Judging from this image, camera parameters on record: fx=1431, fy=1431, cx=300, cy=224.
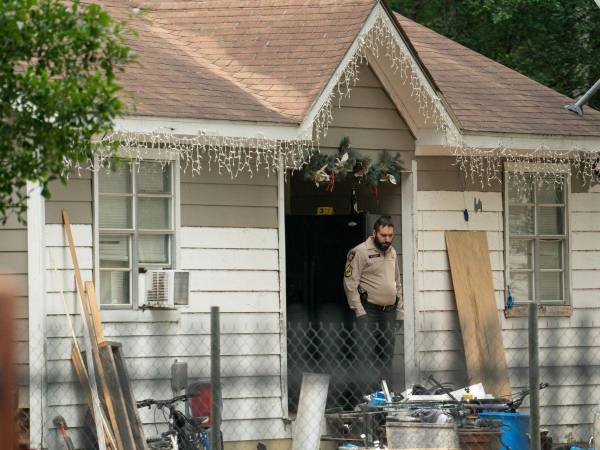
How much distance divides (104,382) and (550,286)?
5615mm

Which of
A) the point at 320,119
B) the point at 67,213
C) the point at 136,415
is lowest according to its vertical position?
the point at 136,415

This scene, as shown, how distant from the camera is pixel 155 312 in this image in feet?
40.2

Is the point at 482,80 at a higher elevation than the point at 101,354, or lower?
higher

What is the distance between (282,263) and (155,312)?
1.40 meters

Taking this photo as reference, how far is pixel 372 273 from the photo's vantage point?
43.4ft

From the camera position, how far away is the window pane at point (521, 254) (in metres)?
14.6

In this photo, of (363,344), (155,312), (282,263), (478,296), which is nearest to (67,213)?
(155,312)

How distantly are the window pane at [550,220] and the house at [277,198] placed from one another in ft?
0.10

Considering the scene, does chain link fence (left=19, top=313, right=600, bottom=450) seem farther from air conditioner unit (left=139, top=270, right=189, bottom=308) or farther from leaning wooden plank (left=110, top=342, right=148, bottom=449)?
air conditioner unit (left=139, top=270, right=189, bottom=308)

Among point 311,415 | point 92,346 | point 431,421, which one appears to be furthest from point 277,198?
point 431,421

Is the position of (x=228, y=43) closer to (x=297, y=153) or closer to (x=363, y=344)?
(x=297, y=153)

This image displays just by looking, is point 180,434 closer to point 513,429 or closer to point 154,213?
point 154,213

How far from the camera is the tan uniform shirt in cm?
1319

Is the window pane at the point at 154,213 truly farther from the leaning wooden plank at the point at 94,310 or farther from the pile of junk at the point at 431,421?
the pile of junk at the point at 431,421
